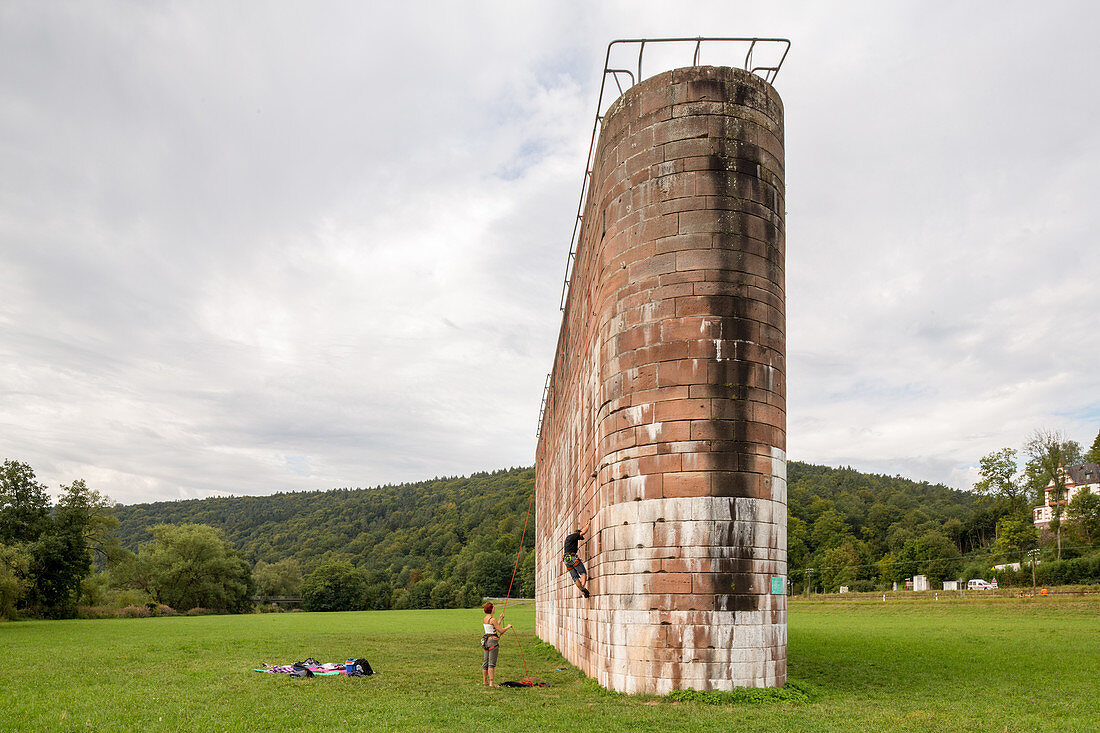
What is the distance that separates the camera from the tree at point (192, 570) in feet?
238

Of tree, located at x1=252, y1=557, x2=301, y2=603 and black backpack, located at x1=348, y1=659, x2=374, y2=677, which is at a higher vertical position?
black backpack, located at x1=348, y1=659, x2=374, y2=677

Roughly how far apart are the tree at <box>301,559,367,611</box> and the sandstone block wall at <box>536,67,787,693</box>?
92.1 m

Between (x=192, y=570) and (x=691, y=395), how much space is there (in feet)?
243

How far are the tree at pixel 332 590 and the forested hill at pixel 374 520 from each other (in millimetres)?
18124

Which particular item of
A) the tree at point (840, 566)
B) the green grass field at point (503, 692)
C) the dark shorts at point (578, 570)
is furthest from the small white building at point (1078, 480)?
the dark shorts at point (578, 570)

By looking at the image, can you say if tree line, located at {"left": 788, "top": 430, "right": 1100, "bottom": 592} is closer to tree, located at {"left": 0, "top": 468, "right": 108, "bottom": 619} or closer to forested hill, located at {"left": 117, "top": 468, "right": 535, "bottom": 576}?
forested hill, located at {"left": 117, "top": 468, "right": 535, "bottom": 576}

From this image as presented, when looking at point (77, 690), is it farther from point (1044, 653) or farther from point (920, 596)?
point (920, 596)

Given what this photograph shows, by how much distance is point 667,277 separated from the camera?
1429 cm

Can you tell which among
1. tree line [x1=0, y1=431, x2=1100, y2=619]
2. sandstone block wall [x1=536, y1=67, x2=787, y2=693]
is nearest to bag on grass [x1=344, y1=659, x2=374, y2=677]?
sandstone block wall [x1=536, y1=67, x2=787, y2=693]

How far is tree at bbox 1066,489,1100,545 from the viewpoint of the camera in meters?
60.7

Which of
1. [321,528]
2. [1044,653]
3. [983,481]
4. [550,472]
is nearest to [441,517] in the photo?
[321,528]

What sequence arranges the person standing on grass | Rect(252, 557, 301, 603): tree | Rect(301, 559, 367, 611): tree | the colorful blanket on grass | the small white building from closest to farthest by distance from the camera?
the person standing on grass
the colorful blanket on grass
the small white building
Rect(301, 559, 367, 611): tree
Rect(252, 557, 301, 603): tree

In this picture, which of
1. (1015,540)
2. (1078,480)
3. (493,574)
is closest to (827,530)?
(1078,480)

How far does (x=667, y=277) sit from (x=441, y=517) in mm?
134971
